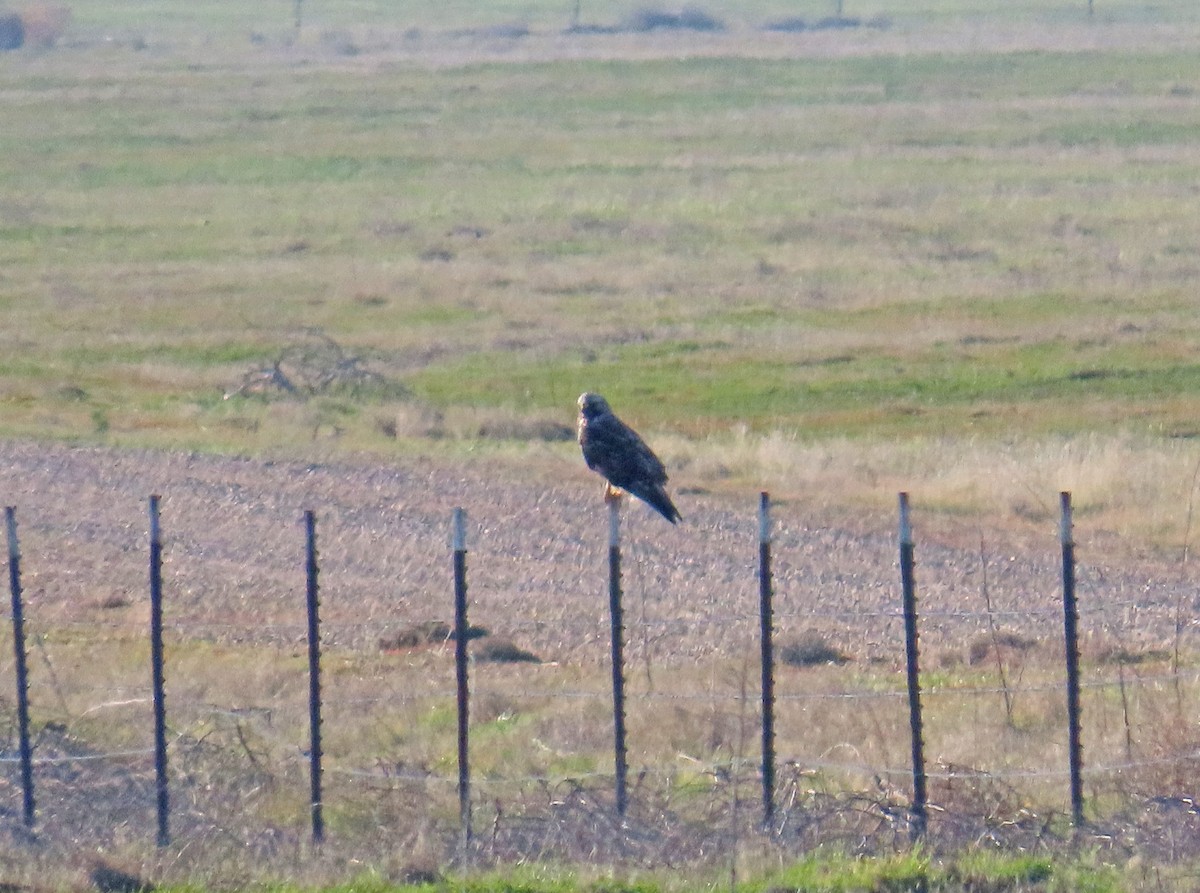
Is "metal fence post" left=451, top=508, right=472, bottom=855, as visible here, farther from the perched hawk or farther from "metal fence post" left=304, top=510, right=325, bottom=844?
the perched hawk

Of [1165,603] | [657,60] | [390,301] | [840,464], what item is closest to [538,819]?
[1165,603]

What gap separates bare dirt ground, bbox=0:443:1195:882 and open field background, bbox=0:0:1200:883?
4 cm

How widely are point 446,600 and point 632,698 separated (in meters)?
3.47

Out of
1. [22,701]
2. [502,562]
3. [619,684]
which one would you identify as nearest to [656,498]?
[502,562]

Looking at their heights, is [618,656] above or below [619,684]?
above

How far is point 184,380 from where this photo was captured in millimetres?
24891

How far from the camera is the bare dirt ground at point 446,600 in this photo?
7605 mm

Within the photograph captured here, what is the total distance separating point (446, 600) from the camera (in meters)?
13.0

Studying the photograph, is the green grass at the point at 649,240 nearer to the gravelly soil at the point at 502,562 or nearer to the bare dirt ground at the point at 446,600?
the gravelly soil at the point at 502,562

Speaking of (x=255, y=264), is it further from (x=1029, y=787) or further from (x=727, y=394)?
(x=1029, y=787)

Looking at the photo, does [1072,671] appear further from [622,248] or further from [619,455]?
[622,248]

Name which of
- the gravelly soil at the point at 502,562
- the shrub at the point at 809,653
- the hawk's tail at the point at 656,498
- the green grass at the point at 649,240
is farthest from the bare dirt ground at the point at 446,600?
the green grass at the point at 649,240

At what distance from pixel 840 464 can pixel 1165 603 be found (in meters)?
6.19

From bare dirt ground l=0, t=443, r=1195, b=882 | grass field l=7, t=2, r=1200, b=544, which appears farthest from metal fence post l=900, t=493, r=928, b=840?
grass field l=7, t=2, r=1200, b=544
